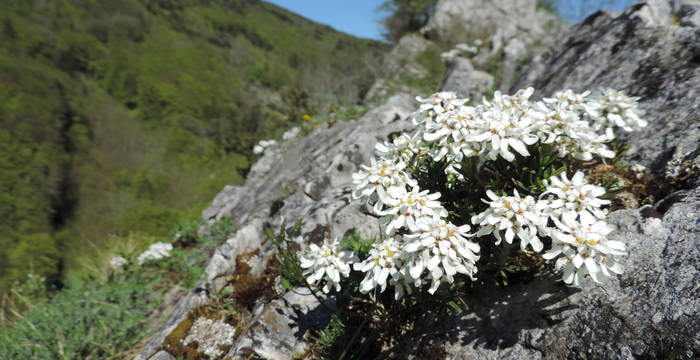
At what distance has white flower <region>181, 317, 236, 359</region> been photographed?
3035 mm

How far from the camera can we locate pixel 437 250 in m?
1.50

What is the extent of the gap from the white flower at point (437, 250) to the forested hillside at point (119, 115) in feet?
26.8

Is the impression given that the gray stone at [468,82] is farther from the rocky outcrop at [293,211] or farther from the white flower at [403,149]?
the white flower at [403,149]

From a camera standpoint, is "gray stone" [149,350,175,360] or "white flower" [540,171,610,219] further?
"gray stone" [149,350,175,360]

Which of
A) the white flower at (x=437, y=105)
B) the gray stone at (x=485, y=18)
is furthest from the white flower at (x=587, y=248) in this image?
the gray stone at (x=485, y=18)

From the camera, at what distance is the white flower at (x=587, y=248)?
4.50 ft

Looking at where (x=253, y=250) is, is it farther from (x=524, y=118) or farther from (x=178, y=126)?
(x=178, y=126)

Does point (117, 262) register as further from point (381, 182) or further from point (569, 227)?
point (569, 227)

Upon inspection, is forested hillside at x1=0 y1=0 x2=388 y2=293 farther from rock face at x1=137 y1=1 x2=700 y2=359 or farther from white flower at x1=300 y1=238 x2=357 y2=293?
white flower at x1=300 y1=238 x2=357 y2=293

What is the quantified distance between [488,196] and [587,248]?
502 mm

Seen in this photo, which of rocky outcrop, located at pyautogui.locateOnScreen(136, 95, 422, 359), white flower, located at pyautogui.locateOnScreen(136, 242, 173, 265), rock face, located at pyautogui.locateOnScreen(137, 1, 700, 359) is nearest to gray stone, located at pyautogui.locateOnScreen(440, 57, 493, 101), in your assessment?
rock face, located at pyautogui.locateOnScreen(137, 1, 700, 359)

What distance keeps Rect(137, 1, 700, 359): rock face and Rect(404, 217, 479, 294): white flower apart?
734 mm

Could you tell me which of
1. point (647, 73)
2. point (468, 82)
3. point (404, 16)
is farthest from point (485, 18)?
point (647, 73)

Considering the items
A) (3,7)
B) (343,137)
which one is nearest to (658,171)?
(343,137)
